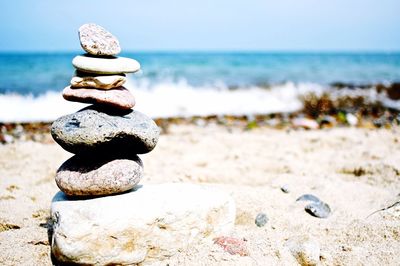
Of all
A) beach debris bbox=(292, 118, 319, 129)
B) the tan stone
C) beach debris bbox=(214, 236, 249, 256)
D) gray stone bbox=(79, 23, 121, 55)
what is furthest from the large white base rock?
beach debris bbox=(292, 118, 319, 129)

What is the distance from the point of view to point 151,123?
135 inches

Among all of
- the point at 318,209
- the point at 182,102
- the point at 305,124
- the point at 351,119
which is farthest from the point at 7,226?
the point at 182,102

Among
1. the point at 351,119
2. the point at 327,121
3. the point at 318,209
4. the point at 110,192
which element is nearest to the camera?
the point at 110,192

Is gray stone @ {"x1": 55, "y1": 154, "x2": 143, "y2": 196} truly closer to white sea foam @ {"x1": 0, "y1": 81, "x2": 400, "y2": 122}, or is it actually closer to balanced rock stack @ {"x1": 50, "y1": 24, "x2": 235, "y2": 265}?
balanced rock stack @ {"x1": 50, "y1": 24, "x2": 235, "y2": 265}

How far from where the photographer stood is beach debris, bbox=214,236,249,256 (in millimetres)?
3092

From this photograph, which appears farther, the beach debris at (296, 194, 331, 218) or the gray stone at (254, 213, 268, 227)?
the beach debris at (296, 194, 331, 218)

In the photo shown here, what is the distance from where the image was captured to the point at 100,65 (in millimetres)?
3131

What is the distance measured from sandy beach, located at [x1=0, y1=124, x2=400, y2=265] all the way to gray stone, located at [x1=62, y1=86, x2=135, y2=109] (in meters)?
1.45

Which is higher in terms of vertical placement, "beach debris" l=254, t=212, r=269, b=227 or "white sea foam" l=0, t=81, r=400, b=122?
"beach debris" l=254, t=212, r=269, b=227

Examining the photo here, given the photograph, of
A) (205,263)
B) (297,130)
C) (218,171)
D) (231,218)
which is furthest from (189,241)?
(297,130)

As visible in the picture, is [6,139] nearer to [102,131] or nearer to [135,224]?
[102,131]

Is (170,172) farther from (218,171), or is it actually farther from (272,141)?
(272,141)

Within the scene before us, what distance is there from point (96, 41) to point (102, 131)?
2.81 feet

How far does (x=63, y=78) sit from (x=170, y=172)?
13710 millimetres
